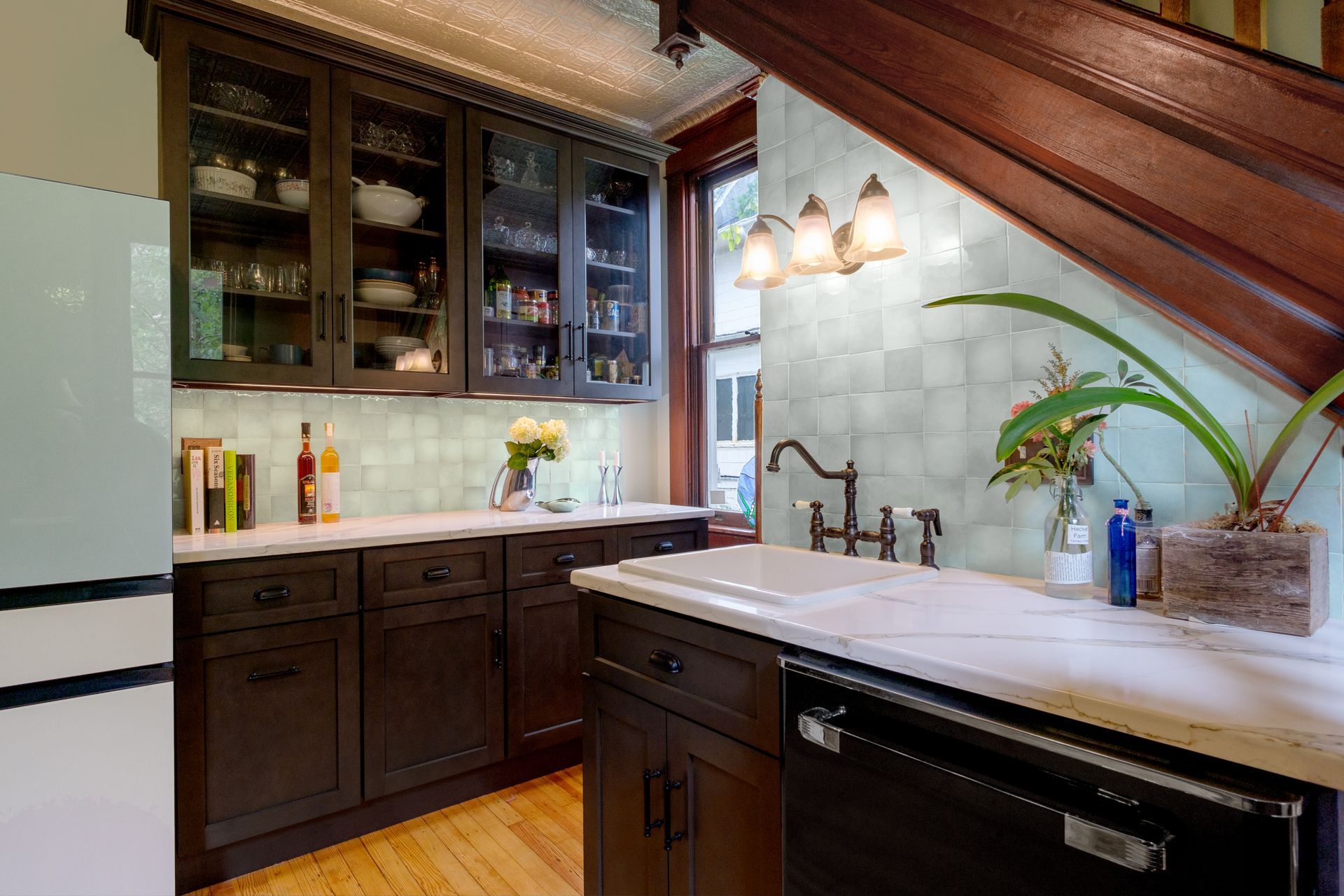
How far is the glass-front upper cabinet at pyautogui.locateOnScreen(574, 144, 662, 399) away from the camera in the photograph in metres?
2.94

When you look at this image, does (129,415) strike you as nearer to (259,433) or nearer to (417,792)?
(259,433)

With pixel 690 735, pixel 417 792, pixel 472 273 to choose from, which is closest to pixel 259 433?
pixel 472 273

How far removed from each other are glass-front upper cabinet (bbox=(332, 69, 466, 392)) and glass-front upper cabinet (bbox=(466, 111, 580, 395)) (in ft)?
0.21

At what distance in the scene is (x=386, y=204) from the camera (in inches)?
95.2

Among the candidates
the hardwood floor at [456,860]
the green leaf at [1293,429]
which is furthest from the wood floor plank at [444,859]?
the green leaf at [1293,429]

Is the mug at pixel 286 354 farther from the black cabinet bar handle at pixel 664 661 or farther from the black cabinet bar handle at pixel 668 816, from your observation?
the black cabinet bar handle at pixel 668 816

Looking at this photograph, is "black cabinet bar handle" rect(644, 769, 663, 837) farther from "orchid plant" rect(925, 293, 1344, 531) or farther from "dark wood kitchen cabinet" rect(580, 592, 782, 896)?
"orchid plant" rect(925, 293, 1344, 531)

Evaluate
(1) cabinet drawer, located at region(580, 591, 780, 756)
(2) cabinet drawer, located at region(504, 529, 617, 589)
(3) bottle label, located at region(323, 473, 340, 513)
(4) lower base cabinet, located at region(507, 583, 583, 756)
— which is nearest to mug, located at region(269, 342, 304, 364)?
(3) bottle label, located at region(323, 473, 340, 513)

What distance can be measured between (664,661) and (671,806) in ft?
0.90

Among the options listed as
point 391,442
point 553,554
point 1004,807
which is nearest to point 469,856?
point 553,554

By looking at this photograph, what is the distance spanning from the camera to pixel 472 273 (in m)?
2.55

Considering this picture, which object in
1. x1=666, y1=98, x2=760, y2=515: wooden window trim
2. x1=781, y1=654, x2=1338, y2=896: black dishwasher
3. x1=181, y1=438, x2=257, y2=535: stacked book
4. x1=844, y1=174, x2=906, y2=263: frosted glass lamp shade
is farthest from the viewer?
x1=666, y1=98, x2=760, y2=515: wooden window trim

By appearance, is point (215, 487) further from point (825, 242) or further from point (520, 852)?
point (825, 242)

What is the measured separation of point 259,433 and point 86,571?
0.85 meters
